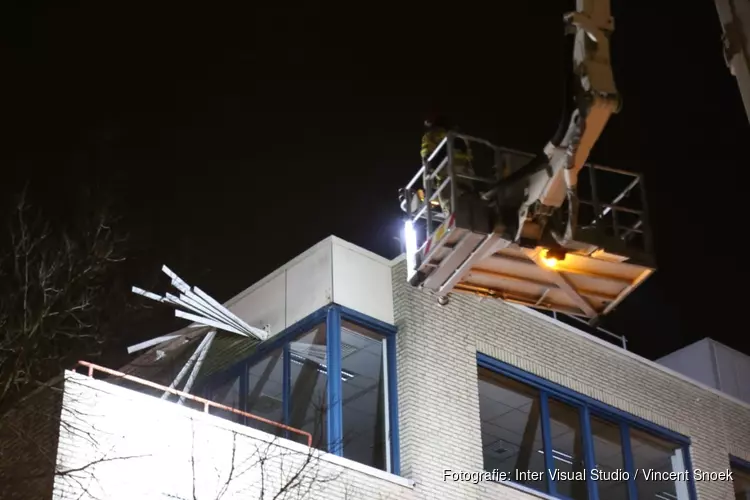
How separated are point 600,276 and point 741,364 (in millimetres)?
11719

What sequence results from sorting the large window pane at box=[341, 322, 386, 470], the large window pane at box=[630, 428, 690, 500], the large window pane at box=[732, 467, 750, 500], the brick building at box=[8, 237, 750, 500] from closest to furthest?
the brick building at box=[8, 237, 750, 500], the large window pane at box=[341, 322, 386, 470], the large window pane at box=[630, 428, 690, 500], the large window pane at box=[732, 467, 750, 500]

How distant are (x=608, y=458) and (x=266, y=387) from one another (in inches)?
277

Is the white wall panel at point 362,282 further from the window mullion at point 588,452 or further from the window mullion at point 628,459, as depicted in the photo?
the window mullion at point 628,459

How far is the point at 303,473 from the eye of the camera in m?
13.9

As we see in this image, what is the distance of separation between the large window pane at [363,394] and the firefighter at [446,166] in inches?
147

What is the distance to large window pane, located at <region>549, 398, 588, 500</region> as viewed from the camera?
18.5 meters

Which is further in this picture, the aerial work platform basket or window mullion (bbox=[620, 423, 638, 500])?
window mullion (bbox=[620, 423, 638, 500])

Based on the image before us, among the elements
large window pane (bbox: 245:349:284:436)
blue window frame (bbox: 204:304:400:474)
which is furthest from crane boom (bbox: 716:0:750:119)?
large window pane (bbox: 245:349:284:436)

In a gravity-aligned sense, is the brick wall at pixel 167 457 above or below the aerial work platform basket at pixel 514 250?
below

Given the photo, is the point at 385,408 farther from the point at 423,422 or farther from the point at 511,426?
the point at 511,426

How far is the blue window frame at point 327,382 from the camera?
15656 mm

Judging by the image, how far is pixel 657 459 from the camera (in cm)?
2041

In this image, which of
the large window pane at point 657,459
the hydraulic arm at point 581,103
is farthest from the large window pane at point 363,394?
the hydraulic arm at point 581,103

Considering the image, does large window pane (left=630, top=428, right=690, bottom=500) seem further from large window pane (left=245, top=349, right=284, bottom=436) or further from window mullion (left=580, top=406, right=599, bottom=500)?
large window pane (left=245, top=349, right=284, bottom=436)
